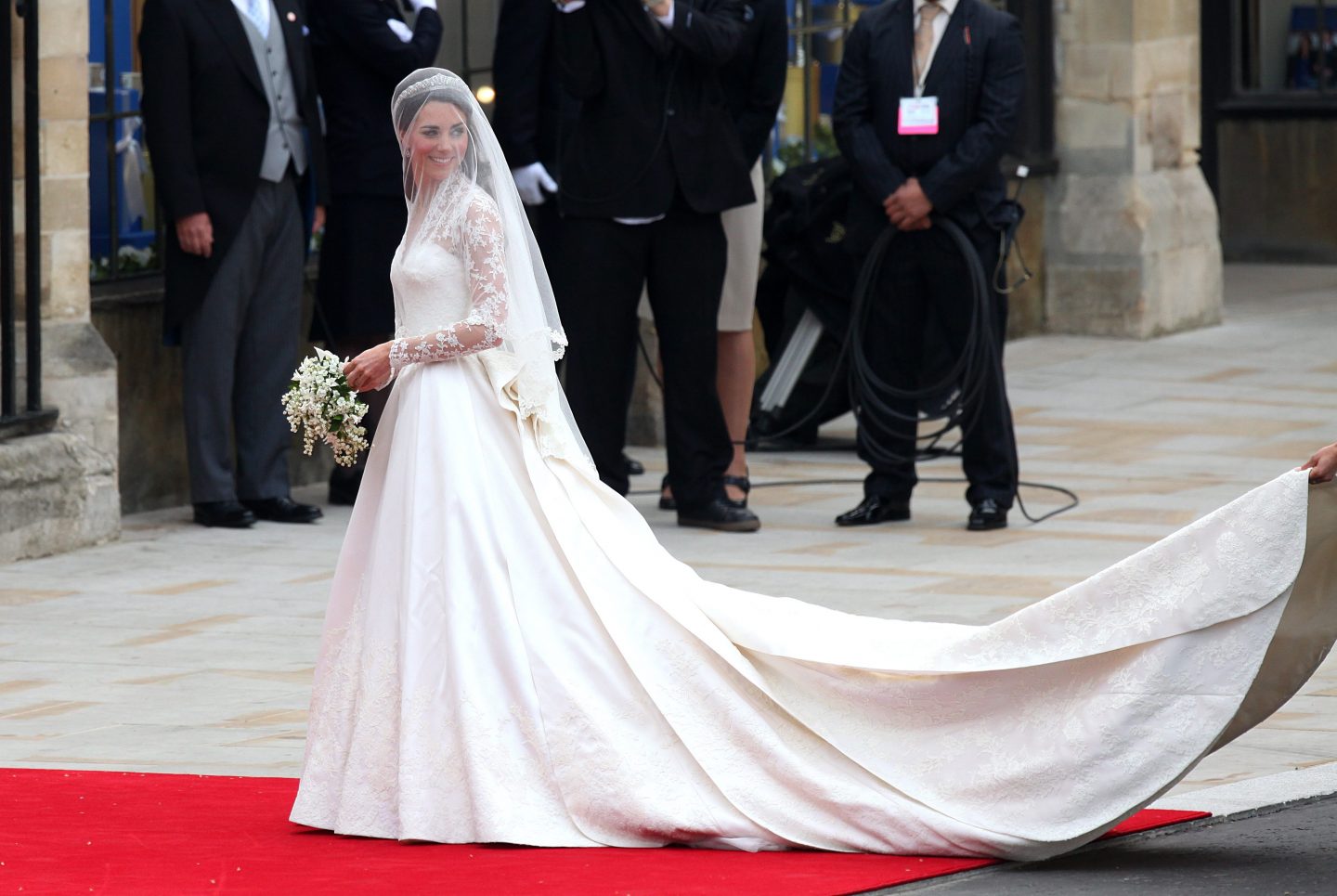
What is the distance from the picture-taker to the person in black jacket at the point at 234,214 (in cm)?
852

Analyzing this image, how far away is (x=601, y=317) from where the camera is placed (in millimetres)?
8453

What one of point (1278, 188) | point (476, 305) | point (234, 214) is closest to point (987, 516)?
point (234, 214)

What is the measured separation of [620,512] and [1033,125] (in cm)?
920

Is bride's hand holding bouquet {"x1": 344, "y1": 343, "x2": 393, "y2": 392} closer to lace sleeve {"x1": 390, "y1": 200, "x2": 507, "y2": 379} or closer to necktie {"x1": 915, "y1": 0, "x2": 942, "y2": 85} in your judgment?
lace sleeve {"x1": 390, "y1": 200, "x2": 507, "y2": 379}

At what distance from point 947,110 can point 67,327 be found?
3.07m

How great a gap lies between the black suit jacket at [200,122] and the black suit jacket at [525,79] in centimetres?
78

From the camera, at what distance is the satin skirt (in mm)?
4555

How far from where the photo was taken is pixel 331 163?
904 centimetres

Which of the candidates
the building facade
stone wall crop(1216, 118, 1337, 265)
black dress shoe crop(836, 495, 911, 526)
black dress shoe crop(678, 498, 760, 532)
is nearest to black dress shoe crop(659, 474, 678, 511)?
black dress shoe crop(678, 498, 760, 532)

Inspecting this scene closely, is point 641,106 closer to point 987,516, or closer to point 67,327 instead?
point 987,516

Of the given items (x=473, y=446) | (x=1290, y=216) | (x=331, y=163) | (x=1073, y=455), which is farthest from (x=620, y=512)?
(x=1290, y=216)

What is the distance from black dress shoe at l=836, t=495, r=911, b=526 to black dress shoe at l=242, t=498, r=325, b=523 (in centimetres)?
188

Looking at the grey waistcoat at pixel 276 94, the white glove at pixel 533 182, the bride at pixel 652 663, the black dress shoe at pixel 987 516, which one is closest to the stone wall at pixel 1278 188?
the black dress shoe at pixel 987 516

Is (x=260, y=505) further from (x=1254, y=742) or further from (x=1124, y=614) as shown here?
(x=1124, y=614)
